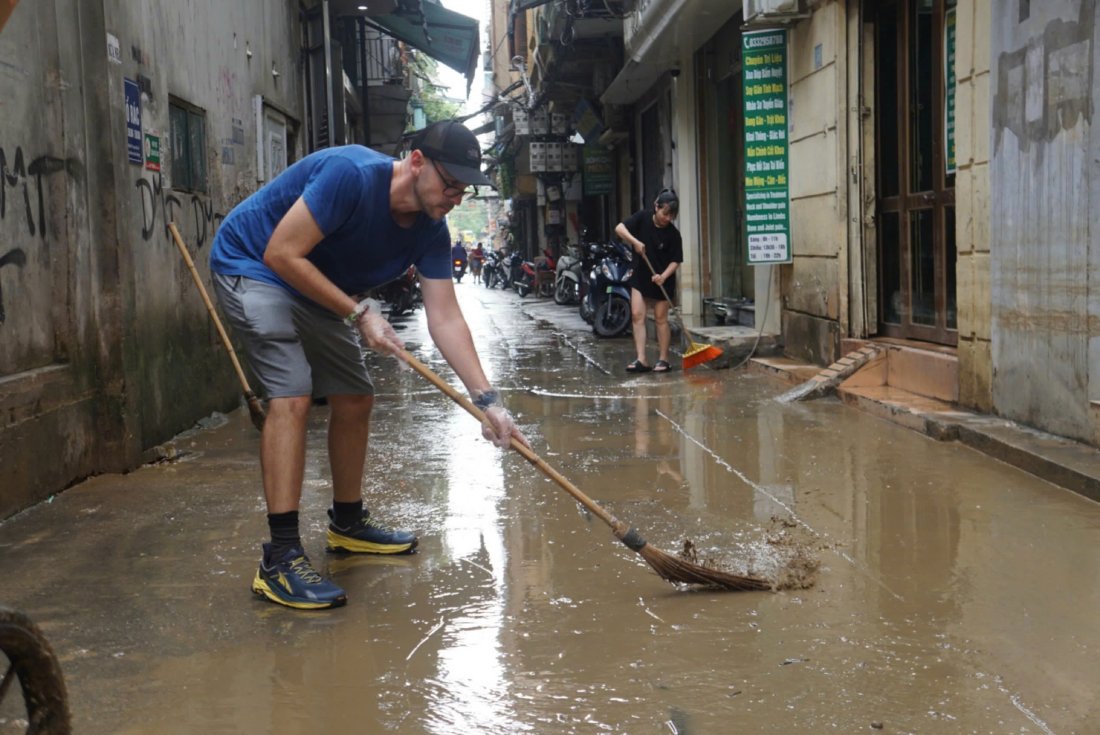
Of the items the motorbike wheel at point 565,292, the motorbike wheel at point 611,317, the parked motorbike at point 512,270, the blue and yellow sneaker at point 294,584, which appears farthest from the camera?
the parked motorbike at point 512,270

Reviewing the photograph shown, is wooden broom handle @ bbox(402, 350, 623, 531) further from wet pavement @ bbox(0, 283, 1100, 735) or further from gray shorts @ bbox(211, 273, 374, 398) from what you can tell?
gray shorts @ bbox(211, 273, 374, 398)

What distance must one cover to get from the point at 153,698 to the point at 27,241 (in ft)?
9.83

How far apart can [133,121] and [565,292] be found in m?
15.5

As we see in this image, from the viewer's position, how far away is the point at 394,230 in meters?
3.93

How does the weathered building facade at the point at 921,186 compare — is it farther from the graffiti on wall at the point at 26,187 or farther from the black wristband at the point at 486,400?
the graffiti on wall at the point at 26,187

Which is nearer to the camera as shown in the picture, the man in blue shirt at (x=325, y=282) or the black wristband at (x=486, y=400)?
the man in blue shirt at (x=325, y=282)

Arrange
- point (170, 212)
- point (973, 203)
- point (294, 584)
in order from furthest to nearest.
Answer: point (170, 212) < point (973, 203) < point (294, 584)

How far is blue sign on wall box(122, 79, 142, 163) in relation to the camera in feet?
20.4

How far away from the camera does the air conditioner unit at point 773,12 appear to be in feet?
30.4

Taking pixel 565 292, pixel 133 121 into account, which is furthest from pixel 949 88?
pixel 565 292

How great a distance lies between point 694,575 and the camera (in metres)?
3.64

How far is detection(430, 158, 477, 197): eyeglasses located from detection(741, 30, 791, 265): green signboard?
6.46 m

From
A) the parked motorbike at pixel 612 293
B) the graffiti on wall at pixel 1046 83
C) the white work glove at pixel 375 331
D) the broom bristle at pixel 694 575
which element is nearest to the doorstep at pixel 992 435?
the graffiti on wall at pixel 1046 83

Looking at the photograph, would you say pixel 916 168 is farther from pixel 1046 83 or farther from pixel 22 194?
pixel 22 194
